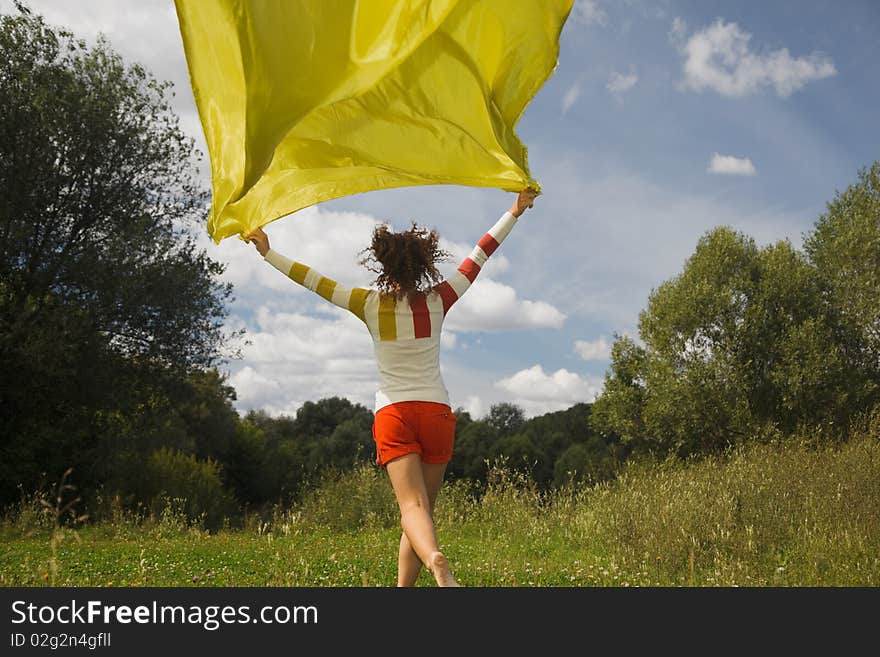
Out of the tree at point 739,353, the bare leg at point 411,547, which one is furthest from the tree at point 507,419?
the bare leg at point 411,547

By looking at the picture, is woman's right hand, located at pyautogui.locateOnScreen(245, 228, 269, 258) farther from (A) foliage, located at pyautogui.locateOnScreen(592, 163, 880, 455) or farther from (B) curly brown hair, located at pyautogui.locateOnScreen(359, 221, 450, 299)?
(A) foliage, located at pyautogui.locateOnScreen(592, 163, 880, 455)

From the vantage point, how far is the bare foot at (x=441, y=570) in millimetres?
3188

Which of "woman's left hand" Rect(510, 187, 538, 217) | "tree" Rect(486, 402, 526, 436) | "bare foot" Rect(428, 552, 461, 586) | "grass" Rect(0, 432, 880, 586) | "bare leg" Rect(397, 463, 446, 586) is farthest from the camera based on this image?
"tree" Rect(486, 402, 526, 436)

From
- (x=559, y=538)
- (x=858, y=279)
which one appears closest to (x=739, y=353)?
(x=858, y=279)

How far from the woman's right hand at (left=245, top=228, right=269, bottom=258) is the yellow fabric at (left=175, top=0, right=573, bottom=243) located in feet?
0.23

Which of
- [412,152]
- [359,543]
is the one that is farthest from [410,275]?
[359,543]

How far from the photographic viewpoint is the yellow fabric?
11.5ft

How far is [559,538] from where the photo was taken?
348 inches

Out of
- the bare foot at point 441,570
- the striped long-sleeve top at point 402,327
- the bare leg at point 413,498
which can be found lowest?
the bare foot at point 441,570

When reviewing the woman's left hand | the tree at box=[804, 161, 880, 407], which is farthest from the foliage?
the woman's left hand

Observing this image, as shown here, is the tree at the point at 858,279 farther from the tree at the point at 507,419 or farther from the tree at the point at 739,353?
the tree at the point at 507,419

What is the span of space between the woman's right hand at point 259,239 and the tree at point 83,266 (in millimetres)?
12523

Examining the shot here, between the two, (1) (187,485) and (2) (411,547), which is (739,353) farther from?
(2) (411,547)

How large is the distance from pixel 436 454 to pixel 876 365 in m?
24.7
